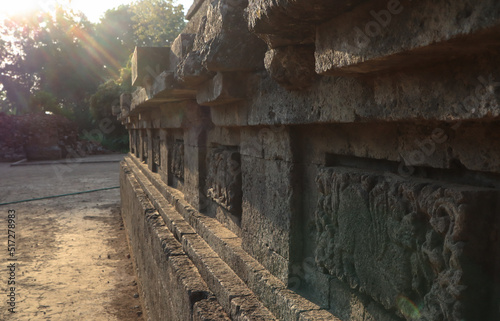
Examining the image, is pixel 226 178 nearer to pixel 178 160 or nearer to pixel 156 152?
pixel 178 160

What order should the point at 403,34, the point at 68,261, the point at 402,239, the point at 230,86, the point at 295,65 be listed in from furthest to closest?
1. the point at 68,261
2. the point at 230,86
3. the point at 295,65
4. the point at 402,239
5. the point at 403,34

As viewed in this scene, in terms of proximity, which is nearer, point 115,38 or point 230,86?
point 230,86

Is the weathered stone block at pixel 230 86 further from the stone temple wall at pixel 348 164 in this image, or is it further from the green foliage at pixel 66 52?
the green foliage at pixel 66 52

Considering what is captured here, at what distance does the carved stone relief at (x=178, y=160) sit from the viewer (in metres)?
4.61

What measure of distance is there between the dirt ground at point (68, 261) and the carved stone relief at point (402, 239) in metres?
3.32

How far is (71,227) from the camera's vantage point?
24.3 ft

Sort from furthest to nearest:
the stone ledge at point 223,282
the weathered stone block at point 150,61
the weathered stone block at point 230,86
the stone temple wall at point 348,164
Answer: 1. the weathered stone block at point 150,61
2. the weathered stone block at point 230,86
3. the stone ledge at point 223,282
4. the stone temple wall at point 348,164

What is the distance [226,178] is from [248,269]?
0.77 m

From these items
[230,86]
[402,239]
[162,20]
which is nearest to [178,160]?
[230,86]

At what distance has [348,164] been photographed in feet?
5.64

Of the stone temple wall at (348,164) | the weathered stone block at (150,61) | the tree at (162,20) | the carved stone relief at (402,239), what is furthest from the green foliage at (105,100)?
the carved stone relief at (402,239)

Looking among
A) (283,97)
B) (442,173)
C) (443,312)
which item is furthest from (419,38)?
(283,97)

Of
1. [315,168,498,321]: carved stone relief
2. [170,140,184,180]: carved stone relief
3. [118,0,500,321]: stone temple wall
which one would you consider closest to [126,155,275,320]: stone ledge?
[118,0,500,321]: stone temple wall

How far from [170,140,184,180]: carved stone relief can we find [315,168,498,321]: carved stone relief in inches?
118
